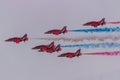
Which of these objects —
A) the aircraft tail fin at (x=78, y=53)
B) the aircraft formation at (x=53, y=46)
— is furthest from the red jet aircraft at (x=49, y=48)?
the aircraft tail fin at (x=78, y=53)

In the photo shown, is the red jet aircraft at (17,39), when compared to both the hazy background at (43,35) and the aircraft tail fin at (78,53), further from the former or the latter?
the aircraft tail fin at (78,53)

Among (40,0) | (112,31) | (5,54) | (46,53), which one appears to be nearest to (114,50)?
(112,31)

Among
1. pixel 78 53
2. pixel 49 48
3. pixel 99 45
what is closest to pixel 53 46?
pixel 49 48

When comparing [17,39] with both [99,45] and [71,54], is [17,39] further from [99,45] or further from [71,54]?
[99,45]

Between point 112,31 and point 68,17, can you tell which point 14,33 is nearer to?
point 68,17

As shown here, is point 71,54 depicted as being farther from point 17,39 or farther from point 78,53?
point 17,39

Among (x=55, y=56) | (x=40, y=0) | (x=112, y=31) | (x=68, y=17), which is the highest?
(x=40, y=0)

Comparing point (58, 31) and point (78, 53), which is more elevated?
point (58, 31)

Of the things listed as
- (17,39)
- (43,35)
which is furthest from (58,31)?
(17,39)
